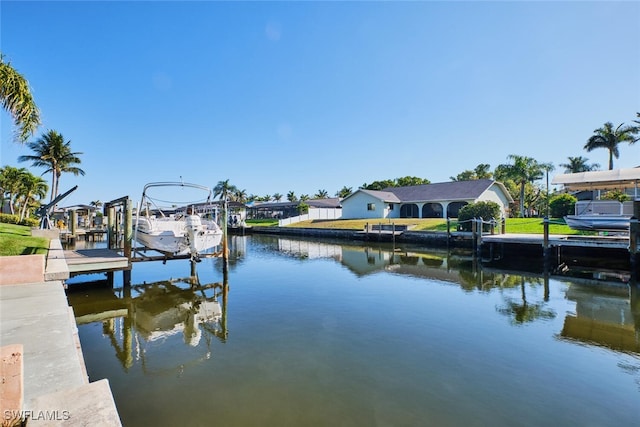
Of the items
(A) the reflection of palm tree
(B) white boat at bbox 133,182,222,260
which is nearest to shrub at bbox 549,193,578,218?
(A) the reflection of palm tree

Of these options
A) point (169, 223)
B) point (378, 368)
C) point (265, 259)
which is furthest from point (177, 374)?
point (265, 259)

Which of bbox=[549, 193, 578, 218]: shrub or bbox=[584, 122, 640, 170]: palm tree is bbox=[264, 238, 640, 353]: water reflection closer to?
bbox=[549, 193, 578, 218]: shrub

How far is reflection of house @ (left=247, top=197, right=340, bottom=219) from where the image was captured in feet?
178

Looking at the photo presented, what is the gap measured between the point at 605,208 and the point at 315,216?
35151mm

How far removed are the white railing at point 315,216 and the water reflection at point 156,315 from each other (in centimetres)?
3106

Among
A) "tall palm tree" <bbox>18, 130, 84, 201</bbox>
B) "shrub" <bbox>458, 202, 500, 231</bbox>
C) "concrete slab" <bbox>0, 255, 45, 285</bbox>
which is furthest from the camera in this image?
"tall palm tree" <bbox>18, 130, 84, 201</bbox>

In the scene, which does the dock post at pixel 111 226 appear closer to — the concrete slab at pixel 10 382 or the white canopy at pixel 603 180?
the concrete slab at pixel 10 382

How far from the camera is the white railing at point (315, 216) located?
144ft

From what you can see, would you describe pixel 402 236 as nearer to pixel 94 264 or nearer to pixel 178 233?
pixel 178 233

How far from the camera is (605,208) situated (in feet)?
48.5

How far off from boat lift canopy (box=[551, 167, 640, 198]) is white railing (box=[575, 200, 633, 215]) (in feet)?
2.99

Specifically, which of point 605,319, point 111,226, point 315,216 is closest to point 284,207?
point 315,216

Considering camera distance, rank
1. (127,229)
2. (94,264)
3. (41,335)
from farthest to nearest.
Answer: (127,229) < (94,264) < (41,335)

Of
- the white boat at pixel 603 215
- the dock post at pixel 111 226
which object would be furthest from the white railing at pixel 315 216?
the white boat at pixel 603 215
